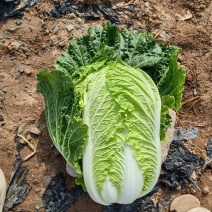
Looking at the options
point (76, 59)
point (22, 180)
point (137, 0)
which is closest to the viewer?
point (76, 59)

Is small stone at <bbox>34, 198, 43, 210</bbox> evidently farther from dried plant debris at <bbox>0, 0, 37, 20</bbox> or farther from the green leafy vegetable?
dried plant debris at <bbox>0, 0, 37, 20</bbox>

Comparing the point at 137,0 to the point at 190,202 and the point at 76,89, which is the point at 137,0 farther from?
the point at 190,202

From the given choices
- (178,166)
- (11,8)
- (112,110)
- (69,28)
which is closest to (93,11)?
(69,28)

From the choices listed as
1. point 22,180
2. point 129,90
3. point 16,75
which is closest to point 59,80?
point 129,90

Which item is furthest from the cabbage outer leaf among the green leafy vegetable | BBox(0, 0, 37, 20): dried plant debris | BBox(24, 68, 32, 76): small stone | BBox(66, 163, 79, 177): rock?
BBox(0, 0, 37, 20): dried plant debris

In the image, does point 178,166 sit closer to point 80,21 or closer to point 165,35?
point 165,35

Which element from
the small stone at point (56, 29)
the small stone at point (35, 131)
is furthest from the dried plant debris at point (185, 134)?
the small stone at point (56, 29)

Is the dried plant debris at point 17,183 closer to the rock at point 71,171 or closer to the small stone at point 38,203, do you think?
the small stone at point 38,203
